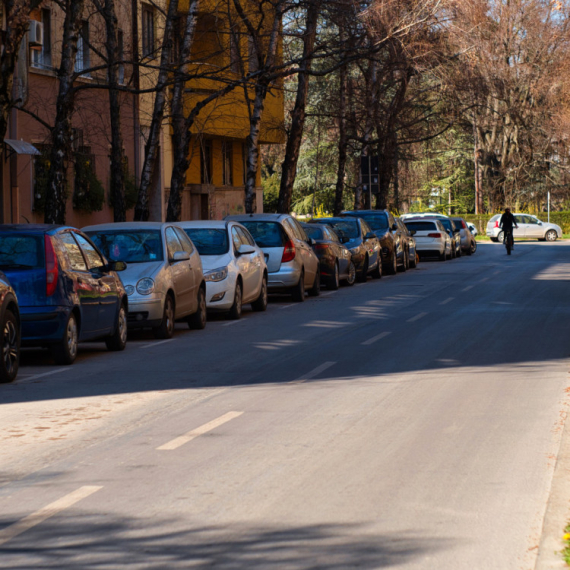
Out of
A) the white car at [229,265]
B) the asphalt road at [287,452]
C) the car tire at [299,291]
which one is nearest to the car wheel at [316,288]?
the car tire at [299,291]

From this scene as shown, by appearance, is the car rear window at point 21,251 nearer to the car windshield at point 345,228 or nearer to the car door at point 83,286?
the car door at point 83,286

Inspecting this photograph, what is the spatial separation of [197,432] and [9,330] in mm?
3541

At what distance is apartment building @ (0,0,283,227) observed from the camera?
2709 cm

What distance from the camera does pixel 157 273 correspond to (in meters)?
15.6

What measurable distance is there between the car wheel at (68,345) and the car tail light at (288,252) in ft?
31.0

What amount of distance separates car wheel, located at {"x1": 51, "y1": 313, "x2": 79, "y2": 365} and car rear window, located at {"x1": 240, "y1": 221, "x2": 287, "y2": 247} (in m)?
9.72

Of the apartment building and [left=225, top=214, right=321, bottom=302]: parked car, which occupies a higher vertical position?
the apartment building

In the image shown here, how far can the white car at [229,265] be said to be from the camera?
A: 60.5 ft

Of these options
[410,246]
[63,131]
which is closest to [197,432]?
[63,131]

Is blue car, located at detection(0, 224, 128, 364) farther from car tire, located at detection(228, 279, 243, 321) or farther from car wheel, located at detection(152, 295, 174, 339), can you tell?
car tire, located at detection(228, 279, 243, 321)

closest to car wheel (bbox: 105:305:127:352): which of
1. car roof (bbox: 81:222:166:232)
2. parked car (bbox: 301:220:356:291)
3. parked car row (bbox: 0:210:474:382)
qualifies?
parked car row (bbox: 0:210:474:382)

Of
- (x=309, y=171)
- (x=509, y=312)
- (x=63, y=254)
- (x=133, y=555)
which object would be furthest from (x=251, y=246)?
(x=309, y=171)

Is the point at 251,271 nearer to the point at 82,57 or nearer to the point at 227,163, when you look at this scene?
the point at 82,57

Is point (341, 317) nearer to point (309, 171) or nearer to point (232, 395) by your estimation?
point (232, 395)
